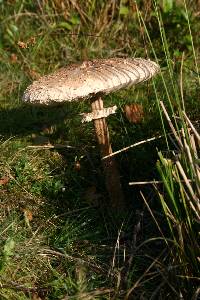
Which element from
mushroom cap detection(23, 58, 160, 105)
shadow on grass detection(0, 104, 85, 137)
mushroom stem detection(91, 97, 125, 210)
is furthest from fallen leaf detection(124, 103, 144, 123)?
mushroom cap detection(23, 58, 160, 105)

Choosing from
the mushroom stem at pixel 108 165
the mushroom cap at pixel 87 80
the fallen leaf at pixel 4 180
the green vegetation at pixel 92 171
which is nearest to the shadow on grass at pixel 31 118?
the green vegetation at pixel 92 171

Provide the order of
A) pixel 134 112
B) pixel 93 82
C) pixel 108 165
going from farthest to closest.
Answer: pixel 134 112, pixel 108 165, pixel 93 82

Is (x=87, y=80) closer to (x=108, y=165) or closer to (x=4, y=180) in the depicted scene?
(x=108, y=165)

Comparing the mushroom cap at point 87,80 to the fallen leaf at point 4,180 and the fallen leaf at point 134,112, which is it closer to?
the fallen leaf at point 4,180

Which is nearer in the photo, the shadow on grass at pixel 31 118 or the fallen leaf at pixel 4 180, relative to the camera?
the fallen leaf at pixel 4 180

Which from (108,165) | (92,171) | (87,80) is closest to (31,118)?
(92,171)

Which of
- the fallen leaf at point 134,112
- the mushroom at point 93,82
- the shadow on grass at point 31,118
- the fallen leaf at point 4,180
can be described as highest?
the mushroom at point 93,82
